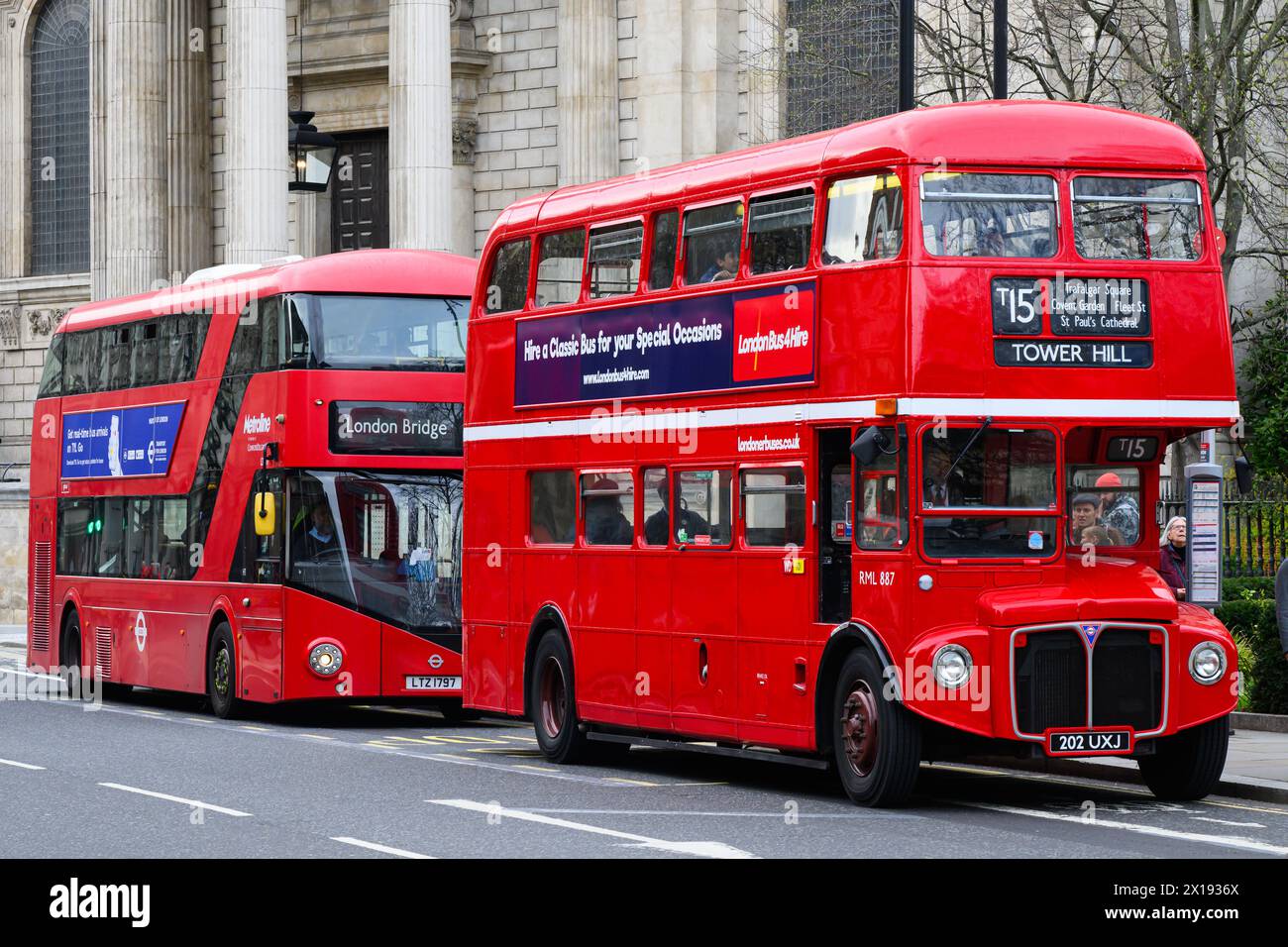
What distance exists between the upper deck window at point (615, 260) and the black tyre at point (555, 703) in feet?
9.15

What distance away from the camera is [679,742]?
17172 millimetres

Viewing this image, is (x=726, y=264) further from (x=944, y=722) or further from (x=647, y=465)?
(x=944, y=722)

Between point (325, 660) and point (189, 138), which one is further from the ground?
point (189, 138)

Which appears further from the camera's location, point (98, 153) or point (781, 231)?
point (98, 153)

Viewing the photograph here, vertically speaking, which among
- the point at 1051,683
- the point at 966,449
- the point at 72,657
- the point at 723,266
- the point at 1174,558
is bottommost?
the point at 72,657

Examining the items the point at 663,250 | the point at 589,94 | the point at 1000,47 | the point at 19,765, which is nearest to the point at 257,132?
the point at 589,94

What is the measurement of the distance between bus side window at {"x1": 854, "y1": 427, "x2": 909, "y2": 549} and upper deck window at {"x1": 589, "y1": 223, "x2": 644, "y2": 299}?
10.9 ft

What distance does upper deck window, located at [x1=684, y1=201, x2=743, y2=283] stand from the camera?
52.6 feet

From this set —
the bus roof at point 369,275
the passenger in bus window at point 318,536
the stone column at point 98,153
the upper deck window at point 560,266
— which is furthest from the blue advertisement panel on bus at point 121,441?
the stone column at point 98,153

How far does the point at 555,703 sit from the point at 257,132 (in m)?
20.9

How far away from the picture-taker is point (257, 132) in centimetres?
3741

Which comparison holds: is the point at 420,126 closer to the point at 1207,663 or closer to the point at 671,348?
the point at 671,348

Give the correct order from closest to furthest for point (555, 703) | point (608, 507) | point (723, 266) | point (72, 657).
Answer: point (723, 266), point (608, 507), point (555, 703), point (72, 657)

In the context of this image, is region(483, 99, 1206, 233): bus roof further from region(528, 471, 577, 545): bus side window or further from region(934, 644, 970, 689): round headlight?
region(528, 471, 577, 545): bus side window
